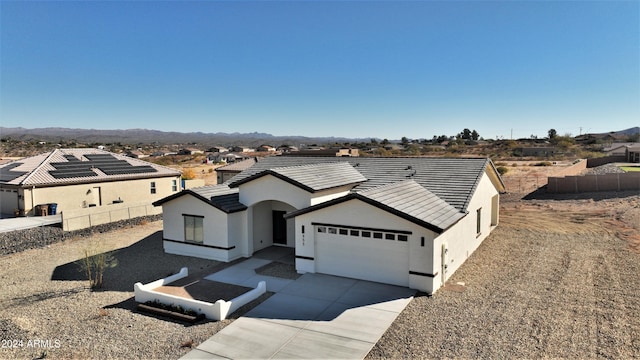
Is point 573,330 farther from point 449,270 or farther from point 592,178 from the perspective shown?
point 592,178

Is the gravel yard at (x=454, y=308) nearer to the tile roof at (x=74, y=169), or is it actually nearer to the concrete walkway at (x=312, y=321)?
the concrete walkway at (x=312, y=321)

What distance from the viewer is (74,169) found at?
99.7 ft

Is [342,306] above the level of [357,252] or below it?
below

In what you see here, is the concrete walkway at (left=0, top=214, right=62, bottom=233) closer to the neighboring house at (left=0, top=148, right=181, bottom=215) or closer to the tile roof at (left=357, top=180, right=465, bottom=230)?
the neighboring house at (left=0, top=148, right=181, bottom=215)

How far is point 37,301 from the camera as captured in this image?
45.3 feet

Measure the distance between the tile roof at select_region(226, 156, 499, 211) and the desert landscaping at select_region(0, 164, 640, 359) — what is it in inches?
123

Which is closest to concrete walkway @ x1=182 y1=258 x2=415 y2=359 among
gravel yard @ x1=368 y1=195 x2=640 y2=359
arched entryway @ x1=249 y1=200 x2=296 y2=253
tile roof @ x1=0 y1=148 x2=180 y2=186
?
gravel yard @ x1=368 y1=195 x2=640 y2=359

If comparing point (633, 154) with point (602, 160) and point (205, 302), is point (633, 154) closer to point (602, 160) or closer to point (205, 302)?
point (602, 160)

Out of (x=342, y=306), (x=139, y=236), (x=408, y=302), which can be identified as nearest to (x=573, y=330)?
(x=408, y=302)

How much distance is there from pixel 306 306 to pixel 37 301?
9020 millimetres

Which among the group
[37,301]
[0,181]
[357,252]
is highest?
[0,181]

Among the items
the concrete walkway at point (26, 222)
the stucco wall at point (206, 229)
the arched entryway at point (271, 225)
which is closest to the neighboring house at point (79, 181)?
the concrete walkway at point (26, 222)

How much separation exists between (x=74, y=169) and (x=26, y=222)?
6.58 metres

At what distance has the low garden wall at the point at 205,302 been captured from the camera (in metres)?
12.0
